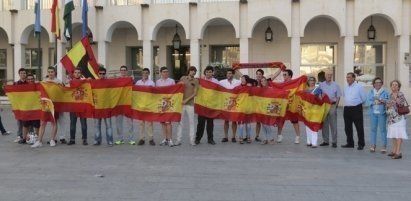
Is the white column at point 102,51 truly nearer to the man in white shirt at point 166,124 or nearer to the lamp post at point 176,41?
the lamp post at point 176,41

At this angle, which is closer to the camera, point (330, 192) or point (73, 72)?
point (330, 192)

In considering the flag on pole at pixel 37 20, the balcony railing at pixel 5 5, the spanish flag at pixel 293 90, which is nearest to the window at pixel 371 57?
the spanish flag at pixel 293 90

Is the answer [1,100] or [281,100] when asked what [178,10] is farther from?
[281,100]

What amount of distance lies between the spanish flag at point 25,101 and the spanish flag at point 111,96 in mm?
1541

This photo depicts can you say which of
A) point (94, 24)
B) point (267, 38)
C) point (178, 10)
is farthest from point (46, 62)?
point (267, 38)

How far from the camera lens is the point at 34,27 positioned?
94.8ft

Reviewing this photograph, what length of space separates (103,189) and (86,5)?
1996 centimetres

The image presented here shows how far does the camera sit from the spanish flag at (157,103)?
13484mm

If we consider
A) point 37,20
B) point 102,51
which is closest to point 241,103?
point 102,51

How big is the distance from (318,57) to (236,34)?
5.12 m

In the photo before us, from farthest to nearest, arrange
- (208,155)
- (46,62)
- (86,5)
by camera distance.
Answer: (46,62) < (86,5) < (208,155)

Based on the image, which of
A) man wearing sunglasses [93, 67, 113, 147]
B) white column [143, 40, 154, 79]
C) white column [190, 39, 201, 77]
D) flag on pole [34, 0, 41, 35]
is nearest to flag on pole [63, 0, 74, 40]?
flag on pole [34, 0, 41, 35]

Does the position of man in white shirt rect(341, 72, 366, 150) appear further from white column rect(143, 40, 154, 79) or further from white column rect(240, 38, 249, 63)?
white column rect(143, 40, 154, 79)

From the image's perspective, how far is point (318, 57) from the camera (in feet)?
93.2
